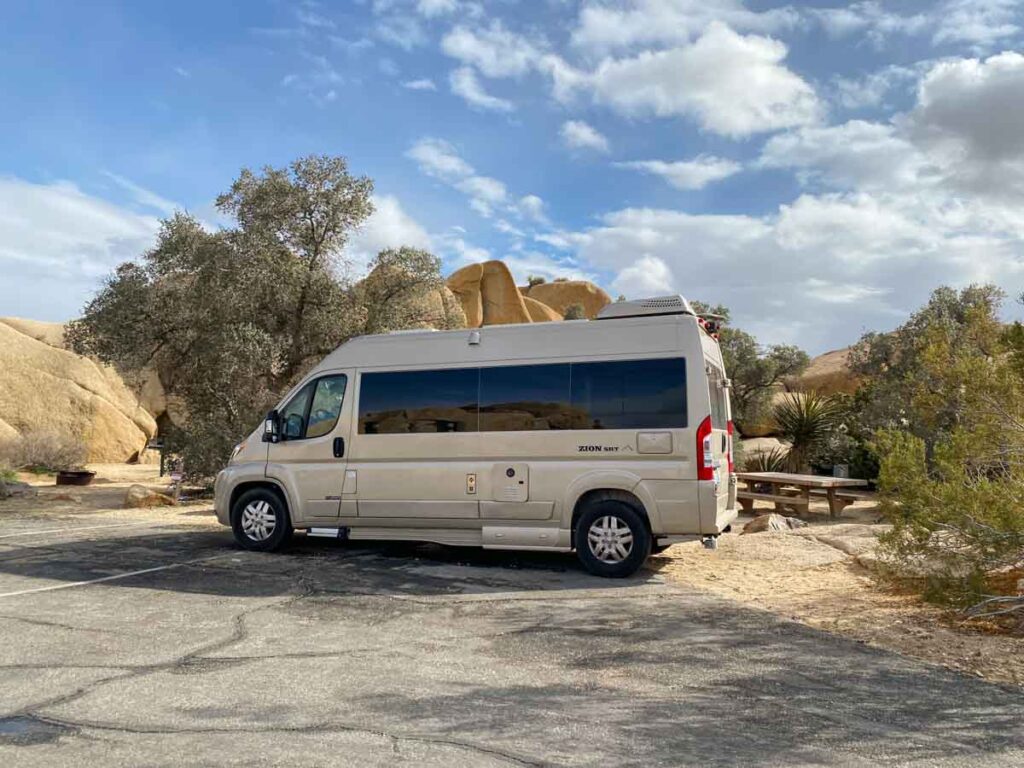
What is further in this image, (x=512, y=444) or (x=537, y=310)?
(x=537, y=310)

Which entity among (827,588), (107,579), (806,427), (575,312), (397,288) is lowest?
(827,588)

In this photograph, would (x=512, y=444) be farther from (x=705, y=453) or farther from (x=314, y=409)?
(x=314, y=409)

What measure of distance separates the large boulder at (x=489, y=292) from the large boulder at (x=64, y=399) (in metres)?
18.7

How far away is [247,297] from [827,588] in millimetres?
13042

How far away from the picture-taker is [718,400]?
902 centimetres

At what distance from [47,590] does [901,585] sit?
25.9ft

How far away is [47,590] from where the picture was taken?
743cm

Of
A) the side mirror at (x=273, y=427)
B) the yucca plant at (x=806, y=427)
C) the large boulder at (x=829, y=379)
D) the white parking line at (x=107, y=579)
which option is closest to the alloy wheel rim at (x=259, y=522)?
the white parking line at (x=107, y=579)

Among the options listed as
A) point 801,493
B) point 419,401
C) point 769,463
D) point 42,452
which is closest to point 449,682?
point 419,401

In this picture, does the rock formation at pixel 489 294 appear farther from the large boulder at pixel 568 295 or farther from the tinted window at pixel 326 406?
the tinted window at pixel 326 406

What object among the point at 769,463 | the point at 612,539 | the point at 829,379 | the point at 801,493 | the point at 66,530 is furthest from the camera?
the point at 829,379

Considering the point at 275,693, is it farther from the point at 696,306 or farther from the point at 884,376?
the point at 696,306

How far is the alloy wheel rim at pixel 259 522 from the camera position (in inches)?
383

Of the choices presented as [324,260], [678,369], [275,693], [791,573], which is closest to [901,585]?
[791,573]
